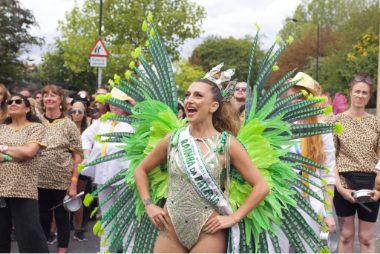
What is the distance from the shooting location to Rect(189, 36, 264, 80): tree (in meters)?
82.2

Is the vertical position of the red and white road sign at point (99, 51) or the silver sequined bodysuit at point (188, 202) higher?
the red and white road sign at point (99, 51)

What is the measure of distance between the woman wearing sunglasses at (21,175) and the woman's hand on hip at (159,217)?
7.32 ft

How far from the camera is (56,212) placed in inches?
275

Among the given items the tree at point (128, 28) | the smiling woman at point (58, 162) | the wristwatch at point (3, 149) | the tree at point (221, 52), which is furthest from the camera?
the tree at point (221, 52)

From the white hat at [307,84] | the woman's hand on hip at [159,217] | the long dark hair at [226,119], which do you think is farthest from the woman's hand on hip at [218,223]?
the white hat at [307,84]

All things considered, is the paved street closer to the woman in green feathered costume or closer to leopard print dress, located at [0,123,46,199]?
leopard print dress, located at [0,123,46,199]

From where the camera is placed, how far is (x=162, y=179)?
3938 millimetres

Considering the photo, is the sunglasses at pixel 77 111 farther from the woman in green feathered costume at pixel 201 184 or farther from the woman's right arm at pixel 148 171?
the woman in green feathered costume at pixel 201 184

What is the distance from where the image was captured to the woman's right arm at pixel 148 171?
374 centimetres

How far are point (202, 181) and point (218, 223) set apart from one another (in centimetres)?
24

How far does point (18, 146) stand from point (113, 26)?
23726 millimetres

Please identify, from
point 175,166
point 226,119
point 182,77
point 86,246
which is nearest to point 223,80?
point 226,119

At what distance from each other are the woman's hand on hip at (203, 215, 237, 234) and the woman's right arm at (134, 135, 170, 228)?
257mm

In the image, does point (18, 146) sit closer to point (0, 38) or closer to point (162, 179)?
point (162, 179)
